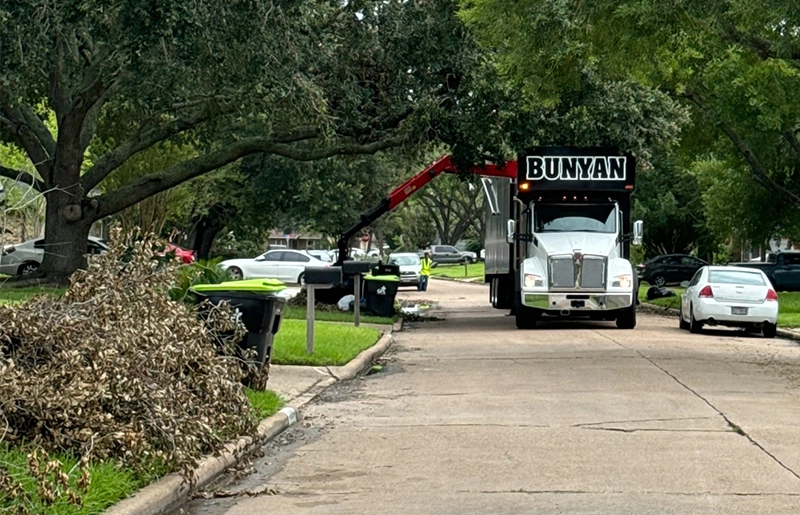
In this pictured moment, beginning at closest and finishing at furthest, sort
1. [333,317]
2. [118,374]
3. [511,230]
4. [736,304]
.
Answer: [118,374], [736,304], [511,230], [333,317]

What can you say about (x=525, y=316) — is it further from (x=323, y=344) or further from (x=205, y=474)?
(x=205, y=474)

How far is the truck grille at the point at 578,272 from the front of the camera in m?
23.9

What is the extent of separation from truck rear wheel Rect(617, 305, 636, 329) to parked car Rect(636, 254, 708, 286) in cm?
2826

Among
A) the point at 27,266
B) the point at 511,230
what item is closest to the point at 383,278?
the point at 511,230

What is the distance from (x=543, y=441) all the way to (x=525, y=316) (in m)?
15.0

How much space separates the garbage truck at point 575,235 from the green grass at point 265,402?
12.3 m

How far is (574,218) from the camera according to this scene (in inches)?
985

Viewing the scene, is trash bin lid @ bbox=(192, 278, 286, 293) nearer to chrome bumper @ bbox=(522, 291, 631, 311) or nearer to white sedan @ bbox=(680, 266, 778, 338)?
chrome bumper @ bbox=(522, 291, 631, 311)

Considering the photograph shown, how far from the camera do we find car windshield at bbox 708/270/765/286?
957 inches

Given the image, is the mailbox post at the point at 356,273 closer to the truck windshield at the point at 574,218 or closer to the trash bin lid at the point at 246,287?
the truck windshield at the point at 574,218

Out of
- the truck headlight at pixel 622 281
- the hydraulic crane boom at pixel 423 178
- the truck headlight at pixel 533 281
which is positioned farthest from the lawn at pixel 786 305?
the hydraulic crane boom at pixel 423 178

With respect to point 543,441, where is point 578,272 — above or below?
above

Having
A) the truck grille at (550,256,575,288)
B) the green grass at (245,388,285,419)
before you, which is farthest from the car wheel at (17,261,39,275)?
the green grass at (245,388,285,419)

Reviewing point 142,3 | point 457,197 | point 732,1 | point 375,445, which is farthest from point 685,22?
point 457,197
